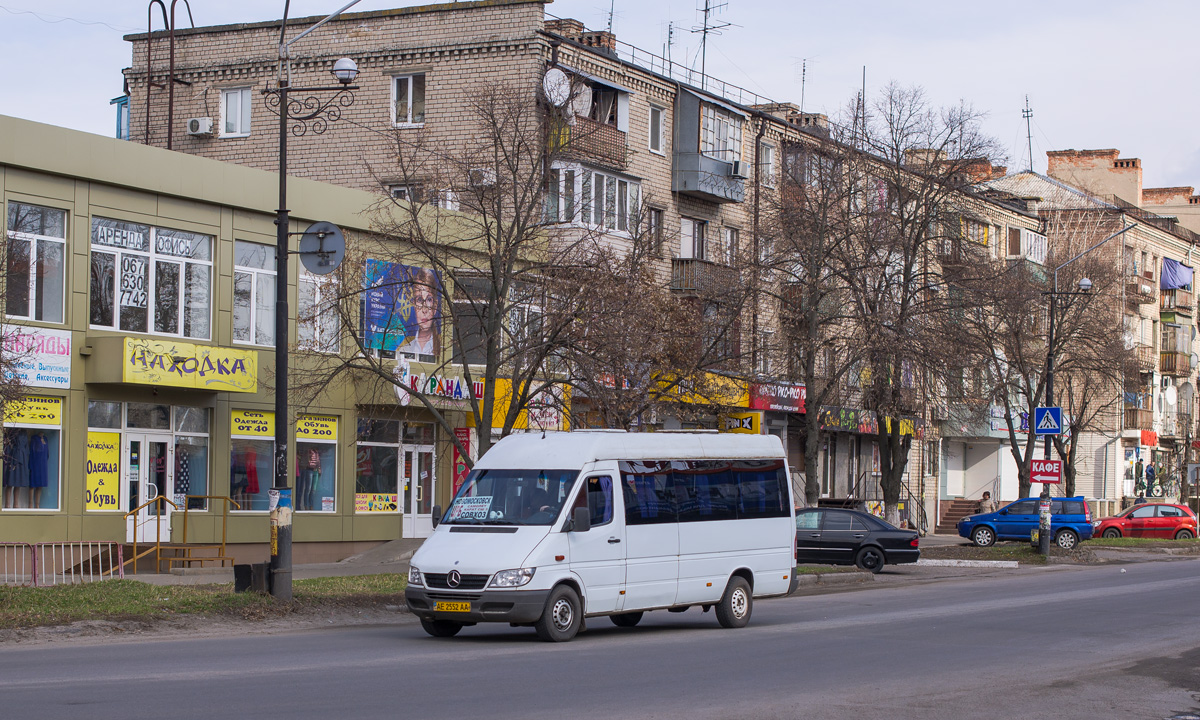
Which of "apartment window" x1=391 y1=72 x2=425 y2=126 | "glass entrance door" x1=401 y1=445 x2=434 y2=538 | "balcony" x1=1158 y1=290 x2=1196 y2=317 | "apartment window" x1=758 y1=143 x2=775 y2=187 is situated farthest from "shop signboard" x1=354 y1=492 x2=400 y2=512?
"balcony" x1=1158 y1=290 x2=1196 y2=317

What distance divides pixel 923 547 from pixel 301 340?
73.1 ft

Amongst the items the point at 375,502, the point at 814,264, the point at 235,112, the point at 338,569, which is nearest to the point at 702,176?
the point at 814,264

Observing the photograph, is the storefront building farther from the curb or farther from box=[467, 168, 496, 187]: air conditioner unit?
the curb

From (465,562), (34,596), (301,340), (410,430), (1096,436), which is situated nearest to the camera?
(465,562)

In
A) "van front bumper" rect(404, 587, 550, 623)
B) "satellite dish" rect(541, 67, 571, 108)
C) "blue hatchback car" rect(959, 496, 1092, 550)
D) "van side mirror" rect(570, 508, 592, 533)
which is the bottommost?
"blue hatchback car" rect(959, 496, 1092, 550)

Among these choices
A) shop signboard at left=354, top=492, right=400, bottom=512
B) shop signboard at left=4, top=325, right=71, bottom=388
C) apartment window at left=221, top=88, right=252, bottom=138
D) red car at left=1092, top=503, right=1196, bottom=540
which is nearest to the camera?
shop signboard at left=4, top=325, right=71, bottom=388

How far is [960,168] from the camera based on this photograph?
107ft

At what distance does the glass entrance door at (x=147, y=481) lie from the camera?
2542 centimetres

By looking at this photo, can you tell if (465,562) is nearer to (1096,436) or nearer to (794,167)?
(794,167)

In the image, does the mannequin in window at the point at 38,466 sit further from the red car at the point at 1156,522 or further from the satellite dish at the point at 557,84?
the red car at the point at 1156,522

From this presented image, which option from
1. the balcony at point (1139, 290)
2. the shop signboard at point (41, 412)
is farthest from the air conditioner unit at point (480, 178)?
the balcony at point (1139, 290)

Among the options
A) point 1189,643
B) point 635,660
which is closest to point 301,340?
point 635,660

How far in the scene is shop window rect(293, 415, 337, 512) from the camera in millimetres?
28875

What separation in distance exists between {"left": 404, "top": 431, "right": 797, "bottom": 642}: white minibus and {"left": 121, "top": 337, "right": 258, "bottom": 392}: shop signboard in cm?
1027
